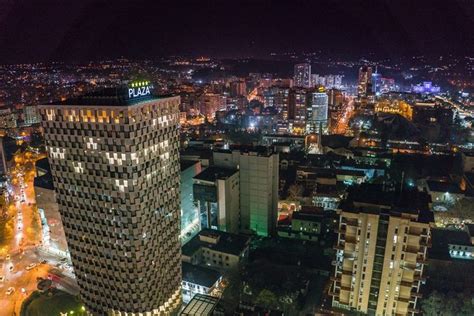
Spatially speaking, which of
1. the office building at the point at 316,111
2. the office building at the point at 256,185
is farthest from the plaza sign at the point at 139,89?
the office building at the point at 316,111

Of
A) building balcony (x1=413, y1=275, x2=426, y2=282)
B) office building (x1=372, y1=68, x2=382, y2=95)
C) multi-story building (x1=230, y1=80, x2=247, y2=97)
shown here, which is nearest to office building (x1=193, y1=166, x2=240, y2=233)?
building balcony (x1=413, y1=275, x2=426, y2=282)

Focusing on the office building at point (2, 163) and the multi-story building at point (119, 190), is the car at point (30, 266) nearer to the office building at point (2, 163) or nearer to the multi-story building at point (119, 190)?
the multi-story building at point (119, 190)

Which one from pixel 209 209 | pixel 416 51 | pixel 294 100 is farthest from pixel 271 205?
pixel 416 51

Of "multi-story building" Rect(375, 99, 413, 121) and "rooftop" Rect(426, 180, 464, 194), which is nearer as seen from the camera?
"rooftop" Rect(426, 180, 464, 194)

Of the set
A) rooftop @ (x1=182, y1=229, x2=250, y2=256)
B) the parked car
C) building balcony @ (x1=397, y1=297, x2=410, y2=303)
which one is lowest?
the parked car

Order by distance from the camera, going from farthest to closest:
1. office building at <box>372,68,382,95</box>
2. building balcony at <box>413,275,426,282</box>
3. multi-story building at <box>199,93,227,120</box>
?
1. office building at <box>372,68,382,95</box>
2. multi-story building at <box>199,93,227,120</box>
3. building balcony at <box>413,275,426,282</box>

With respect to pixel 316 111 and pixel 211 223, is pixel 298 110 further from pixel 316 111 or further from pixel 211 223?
pixel 211 223

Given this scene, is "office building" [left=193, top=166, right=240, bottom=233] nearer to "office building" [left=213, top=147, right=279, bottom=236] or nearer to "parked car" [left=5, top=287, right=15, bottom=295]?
"office building" [left=213, top=147, right=279, bottom=236]
